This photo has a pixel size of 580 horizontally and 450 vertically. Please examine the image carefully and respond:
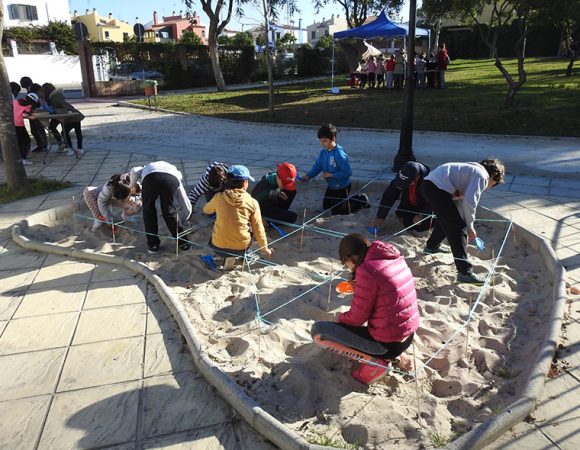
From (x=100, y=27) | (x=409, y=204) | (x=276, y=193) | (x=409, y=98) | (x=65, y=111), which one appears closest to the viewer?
(x=409, y=204)

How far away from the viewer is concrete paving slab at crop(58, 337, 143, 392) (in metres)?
3.11

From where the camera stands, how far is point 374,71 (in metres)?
21.0

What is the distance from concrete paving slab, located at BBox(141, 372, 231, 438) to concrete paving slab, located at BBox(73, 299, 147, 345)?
707 mm

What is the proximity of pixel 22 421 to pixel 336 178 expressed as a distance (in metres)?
4.53

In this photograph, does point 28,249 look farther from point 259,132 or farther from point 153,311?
point 259,132

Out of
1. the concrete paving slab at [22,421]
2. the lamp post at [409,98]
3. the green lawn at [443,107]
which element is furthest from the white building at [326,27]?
the concrete paving slab at [22,421]

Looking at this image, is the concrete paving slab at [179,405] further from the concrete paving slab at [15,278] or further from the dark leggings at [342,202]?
the dark leggings at [342,202]

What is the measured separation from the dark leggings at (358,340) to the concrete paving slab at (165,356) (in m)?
0.93

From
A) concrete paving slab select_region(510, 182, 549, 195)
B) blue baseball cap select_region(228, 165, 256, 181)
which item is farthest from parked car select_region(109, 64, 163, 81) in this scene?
blue baseball cap select_region(228, 165, 256, 181)

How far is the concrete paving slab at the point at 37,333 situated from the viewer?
3.53 m

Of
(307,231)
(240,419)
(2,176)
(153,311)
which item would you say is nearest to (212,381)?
(240,419)

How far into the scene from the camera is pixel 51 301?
420 cm

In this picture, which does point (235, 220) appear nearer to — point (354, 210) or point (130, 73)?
point (354, 210)

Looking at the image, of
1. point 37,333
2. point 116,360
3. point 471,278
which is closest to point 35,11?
point 37,333
